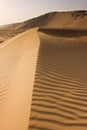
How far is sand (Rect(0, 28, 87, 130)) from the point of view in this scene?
394cm

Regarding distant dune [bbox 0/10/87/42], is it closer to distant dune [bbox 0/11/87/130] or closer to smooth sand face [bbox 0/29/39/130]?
distant dune [bbox 0/11/87/130]

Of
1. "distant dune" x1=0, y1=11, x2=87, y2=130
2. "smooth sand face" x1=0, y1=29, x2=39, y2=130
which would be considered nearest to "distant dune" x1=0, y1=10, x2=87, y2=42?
"distant dune" x1=0, y1=11, x2=87, y2=130

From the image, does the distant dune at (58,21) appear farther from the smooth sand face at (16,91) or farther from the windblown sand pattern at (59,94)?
the smooth sand face at (16,91)

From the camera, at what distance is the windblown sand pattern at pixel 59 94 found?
3.94 meters

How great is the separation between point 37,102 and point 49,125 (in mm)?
520

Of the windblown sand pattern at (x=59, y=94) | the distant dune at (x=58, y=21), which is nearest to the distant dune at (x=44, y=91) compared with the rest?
the windblown sand pattern at (x=59, y=94)

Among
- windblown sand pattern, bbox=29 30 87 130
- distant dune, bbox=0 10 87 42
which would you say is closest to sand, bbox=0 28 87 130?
windblown sand pattern, bbox=29 30 87 130

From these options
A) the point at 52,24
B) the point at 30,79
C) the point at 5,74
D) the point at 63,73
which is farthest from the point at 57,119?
the point at 52,24

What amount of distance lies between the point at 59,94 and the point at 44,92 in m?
0.25

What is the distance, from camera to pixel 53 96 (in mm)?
4633

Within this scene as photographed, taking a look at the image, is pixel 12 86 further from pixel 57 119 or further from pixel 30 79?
pixel 57 119

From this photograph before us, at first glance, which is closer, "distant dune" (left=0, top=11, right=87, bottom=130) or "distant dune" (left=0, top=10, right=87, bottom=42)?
"distant dune" (left=0, top=11, right=87, bottom=130)

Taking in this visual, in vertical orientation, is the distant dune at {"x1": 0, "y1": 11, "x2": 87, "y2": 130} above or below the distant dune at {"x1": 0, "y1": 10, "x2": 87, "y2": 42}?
above

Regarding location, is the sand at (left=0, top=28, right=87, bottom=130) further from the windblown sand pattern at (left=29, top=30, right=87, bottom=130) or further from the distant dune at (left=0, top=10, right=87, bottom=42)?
the distant dune at (left=0, top=10, right=87, bottom=42)
